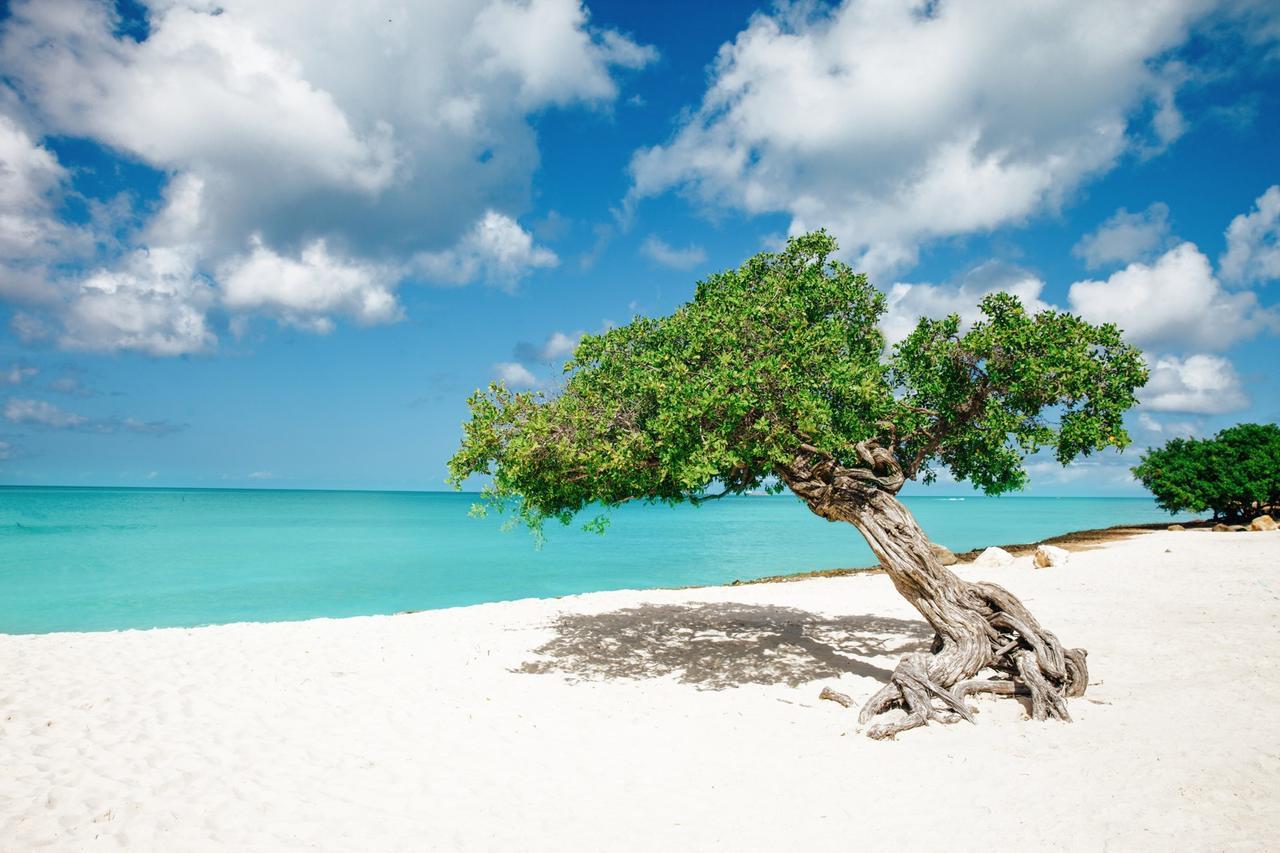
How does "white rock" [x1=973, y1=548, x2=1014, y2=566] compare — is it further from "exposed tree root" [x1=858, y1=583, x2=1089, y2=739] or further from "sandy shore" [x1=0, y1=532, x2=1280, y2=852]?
"exposed tree root" [x1=858, y1=583, x2=1089, y2=739]

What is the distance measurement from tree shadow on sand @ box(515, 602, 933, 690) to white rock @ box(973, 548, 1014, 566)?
10226mm

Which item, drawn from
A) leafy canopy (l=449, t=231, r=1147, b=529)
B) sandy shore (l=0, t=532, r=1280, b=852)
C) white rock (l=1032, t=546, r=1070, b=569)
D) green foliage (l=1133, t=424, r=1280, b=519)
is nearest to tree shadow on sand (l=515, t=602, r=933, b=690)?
sandy shore (l=0, t=532, r=1280, b=852)

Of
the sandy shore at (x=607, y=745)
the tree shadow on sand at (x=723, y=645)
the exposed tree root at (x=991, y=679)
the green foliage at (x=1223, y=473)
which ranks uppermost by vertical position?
the green foliage at (x=1223, y=473)

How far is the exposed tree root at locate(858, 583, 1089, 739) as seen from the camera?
9.91 m

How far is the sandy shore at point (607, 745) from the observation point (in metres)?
6.77

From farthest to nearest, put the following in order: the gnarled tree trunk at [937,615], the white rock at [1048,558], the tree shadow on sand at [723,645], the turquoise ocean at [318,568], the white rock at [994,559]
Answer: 1. the turquoise ocean at [318,568]
2. the white rock at [994,559]
3. the white rock at [1048,558]
4. the tree shadow on sand at [723,645]
5. the gnarled tree trunk at [937,615]

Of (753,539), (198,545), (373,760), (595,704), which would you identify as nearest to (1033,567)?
(595,704)

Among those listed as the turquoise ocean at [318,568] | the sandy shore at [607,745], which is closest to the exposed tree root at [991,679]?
the sandy shore at [607,745]

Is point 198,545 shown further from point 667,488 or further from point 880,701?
point 880,701

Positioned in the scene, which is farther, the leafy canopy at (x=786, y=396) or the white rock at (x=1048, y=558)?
the white rock at (x=1048, y=558)

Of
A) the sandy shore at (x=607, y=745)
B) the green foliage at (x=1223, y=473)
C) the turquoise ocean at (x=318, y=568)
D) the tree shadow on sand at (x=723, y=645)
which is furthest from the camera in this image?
the green foliage at (x=1223, y=473)

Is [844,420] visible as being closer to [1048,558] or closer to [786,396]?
[786,396]

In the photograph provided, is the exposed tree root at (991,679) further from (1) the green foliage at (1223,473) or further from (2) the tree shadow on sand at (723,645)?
(1) the green foliage at (1223,473)

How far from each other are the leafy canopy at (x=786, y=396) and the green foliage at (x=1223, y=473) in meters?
33.2
